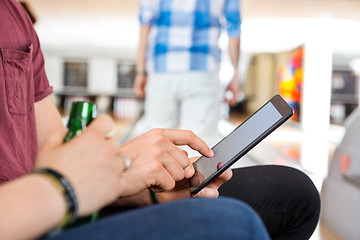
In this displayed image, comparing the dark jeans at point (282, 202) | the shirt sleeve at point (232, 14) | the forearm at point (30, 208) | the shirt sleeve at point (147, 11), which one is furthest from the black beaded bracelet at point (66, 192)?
the shirt sleeve at point (232, 14)

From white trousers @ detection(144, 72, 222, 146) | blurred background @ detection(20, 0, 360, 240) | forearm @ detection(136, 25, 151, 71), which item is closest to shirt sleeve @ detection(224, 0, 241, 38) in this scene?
white trousers @ detection(144, 72, 222, 146)

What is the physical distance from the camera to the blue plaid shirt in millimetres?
1949

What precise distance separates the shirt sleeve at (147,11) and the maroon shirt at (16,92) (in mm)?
1097

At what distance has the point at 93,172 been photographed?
0.49 meters

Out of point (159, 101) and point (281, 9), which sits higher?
point (281, 9)

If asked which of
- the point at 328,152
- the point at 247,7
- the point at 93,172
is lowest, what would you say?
the point at 328,152

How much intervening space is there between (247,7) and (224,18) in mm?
5734

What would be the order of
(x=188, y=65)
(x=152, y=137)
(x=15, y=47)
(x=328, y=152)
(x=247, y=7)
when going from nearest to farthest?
1. (x=152, y=137)
2. (x=15, y=47)
3. (x=188, y=65)
4. (x=328, y=152)
5. (x=247, y=7)

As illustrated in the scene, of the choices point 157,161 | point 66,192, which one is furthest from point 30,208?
point 157,161

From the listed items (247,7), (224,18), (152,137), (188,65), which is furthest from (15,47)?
(247,7)

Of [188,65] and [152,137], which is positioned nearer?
[152,137]

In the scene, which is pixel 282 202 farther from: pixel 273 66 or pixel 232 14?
pixel 273 66

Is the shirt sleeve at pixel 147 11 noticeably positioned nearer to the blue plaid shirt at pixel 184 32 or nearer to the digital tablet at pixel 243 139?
the blue plaid shirt at pixel 184 32

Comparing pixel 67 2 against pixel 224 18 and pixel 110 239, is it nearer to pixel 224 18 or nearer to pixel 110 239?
pixel 224 18
